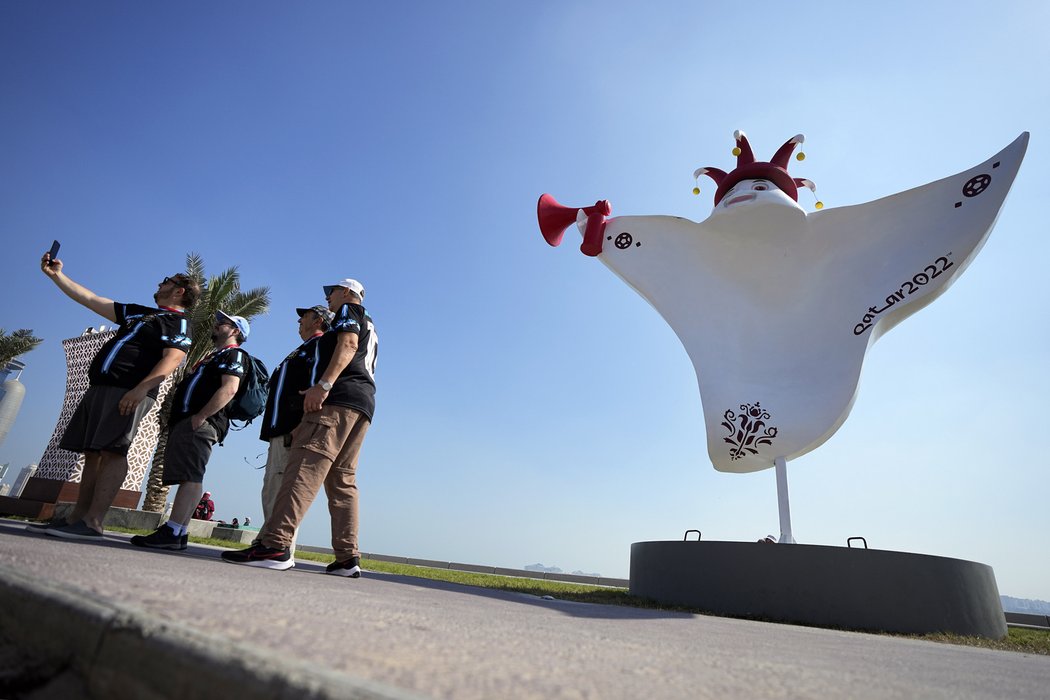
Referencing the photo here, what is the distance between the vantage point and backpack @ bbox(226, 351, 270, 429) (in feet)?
14.3

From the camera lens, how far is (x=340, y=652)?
93 cm

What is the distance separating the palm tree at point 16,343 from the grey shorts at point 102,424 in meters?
20.9

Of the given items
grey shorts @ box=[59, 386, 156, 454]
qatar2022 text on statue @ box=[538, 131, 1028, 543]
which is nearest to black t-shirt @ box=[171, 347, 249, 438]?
grey shorts @ box=[59, 386, 156, 454]

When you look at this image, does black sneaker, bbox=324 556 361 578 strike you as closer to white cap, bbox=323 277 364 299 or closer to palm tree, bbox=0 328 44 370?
white cap, bbox=323 277 364 299

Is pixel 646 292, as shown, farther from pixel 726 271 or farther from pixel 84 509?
pixel 84 509

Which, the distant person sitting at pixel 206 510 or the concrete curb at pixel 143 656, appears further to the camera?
the distant person sitting at pixel 206 510

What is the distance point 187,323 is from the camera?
4.26m

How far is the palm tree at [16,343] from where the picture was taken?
1919 cm

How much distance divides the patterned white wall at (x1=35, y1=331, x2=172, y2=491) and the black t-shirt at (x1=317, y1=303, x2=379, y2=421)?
13.9m

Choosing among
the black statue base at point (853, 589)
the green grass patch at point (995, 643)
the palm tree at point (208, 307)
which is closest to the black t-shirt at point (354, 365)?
the black statue base at point (853, 589)

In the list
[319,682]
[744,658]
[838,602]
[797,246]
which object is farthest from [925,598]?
[319,682]

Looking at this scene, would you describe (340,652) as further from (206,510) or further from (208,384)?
(206,510)

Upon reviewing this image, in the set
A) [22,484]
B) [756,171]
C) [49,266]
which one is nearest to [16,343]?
[49,266]

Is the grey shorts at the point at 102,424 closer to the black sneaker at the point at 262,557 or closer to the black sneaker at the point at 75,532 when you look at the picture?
the black sneaker at the point at 75,532
